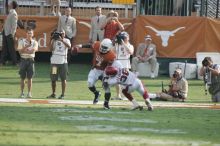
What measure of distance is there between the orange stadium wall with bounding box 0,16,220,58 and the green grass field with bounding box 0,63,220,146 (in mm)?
7133

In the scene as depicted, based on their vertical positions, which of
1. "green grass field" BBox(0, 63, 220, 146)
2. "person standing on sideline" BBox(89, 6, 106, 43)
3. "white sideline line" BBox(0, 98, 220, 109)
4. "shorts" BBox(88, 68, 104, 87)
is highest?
"person standing on sideline" BBox(89, 6, 106, 43)

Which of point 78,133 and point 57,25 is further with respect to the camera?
point 57,25

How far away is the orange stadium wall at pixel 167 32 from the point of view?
91.9 ft

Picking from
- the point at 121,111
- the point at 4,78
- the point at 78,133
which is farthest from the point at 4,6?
the point at 78,133

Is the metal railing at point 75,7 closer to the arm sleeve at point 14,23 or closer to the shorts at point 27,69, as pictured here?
the arm sleeve at point 14,23

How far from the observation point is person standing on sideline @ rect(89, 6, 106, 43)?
2712 cm

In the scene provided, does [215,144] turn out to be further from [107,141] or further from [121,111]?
[121,111]

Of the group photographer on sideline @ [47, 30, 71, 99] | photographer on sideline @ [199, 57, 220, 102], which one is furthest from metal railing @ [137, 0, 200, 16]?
photographer on sideline @ [47, 30, 71, 99]

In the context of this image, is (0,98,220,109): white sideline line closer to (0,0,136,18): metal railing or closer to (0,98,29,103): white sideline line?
(0,98,29,103): white sideline line

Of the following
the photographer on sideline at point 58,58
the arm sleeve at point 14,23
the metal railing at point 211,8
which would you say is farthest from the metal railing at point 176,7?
the photographer on sideline at point 58,58

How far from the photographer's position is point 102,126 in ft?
47.4

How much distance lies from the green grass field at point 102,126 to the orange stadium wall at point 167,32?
7.13m

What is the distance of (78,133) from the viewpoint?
13.4m

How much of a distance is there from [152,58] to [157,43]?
135cm
